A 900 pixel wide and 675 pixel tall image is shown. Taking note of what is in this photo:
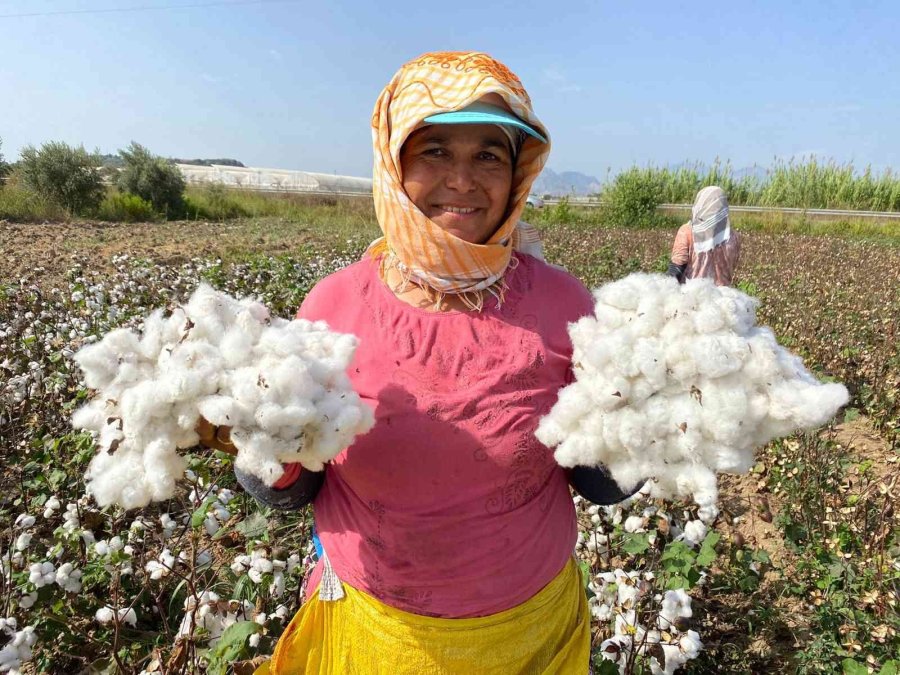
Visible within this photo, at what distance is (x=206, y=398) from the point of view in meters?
0.83

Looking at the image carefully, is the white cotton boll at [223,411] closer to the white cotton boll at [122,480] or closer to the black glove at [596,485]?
the white cotton boll at [122,480]

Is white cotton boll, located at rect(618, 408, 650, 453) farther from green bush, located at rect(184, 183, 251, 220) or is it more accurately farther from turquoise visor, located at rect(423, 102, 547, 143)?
green bush, located at rect(184, 183, 251, 220)

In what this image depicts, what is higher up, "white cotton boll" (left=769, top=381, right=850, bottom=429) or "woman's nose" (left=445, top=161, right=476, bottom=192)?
"woman's nose" (left=445, top=161, right=476, bottom=192)

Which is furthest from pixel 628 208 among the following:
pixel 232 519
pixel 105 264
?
pixel 232 519

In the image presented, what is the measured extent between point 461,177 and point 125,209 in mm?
22586

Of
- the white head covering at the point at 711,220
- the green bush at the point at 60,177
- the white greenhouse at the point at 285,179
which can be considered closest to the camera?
the white head covering at the point at 711,220

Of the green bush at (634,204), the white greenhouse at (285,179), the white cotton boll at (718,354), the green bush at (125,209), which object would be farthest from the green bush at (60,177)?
the white cotton boll at (718,354)

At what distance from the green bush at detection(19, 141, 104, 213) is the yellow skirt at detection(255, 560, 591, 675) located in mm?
22482

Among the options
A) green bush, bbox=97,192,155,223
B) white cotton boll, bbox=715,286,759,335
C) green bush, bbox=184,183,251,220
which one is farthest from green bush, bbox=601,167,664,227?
white cotton boll, bbox=715,286,759,335

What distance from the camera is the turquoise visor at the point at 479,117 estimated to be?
111 cm

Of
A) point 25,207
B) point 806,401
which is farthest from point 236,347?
point 25,207

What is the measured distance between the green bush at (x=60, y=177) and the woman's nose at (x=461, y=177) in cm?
2248

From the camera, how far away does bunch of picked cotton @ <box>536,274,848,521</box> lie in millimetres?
854

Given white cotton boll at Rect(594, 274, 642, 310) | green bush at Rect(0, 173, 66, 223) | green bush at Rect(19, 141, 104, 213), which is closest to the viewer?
white cotton boll at Rect(594, 274, 642, 310)
